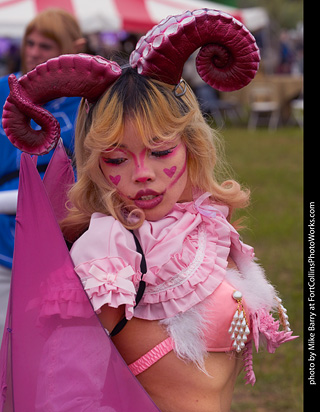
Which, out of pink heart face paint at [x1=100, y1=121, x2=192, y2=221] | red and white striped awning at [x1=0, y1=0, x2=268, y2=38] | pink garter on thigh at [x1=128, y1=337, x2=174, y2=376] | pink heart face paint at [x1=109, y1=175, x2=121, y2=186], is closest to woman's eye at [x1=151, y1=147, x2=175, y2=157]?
pink heart face paint at [x1=100, y1=121, x2=192, y2=221]

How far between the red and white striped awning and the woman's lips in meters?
6.84

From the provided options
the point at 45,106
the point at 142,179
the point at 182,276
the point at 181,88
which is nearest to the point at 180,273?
the point at 182,276

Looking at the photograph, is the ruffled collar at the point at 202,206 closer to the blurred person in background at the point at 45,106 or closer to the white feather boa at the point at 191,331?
the white feather boa at the point at 191,331

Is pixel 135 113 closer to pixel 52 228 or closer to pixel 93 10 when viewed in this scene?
pixel 52 228

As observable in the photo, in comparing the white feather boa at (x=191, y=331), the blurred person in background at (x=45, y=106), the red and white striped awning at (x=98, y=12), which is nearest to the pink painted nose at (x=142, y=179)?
the white feather boa at (x=191, y=331)

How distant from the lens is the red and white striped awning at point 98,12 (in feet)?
27.4

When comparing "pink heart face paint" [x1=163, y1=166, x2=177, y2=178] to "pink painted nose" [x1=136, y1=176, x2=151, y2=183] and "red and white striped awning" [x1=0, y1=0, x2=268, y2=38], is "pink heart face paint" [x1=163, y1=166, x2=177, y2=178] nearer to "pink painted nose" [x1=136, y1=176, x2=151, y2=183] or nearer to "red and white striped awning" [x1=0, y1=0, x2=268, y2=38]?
"pink painted nose" [x1=136, y1=176, x2=151, y2=183]

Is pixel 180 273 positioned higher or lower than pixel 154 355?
higher

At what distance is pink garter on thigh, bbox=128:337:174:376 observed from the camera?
1657 millimetres

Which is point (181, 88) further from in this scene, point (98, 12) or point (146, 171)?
point (98, 12)

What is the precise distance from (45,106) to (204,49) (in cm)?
119

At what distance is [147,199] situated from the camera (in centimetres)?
172
